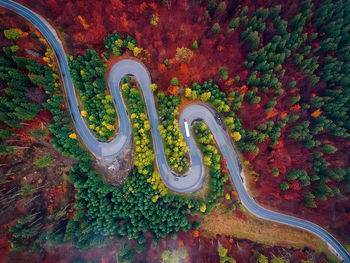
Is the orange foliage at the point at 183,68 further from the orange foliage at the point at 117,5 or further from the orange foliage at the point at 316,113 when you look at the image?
the orange foliage at the point at 316,113

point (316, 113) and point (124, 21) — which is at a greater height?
point (124, 21)

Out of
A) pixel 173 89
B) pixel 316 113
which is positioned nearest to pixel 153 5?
pixel 173 89

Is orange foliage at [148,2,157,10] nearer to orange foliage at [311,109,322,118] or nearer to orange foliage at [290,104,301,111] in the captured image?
orange foliage at [290,104,301,111]

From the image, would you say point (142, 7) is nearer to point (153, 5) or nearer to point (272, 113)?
point (153, 5)

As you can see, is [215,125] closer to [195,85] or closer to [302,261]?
[195,85]

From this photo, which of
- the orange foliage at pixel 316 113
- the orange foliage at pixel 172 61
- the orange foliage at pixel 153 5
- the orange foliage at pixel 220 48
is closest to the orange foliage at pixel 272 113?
the orange foliage at pixel 316 113

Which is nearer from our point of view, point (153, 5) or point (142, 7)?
point (142, 7)
